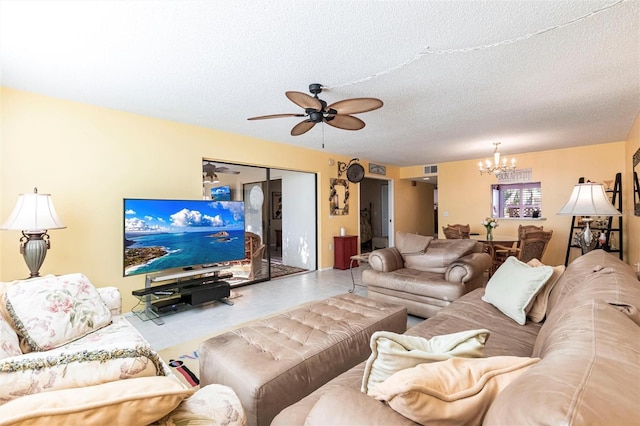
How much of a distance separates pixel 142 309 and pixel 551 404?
419 cm

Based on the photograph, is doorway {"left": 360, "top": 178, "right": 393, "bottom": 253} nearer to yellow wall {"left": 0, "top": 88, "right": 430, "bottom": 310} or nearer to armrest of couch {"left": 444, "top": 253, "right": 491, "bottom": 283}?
armrest of couch {"left": 444, "top": 253, "right": 491, "bottom": 283}

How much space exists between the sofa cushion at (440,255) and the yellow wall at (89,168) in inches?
125

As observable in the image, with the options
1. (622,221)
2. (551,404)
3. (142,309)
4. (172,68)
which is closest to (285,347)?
(551,404)

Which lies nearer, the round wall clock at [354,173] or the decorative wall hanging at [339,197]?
the decorative wall hanging at [339,197]

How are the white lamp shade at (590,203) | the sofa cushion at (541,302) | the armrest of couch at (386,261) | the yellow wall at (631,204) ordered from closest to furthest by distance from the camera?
1. the sofa cushion at (541,302)
2. the white lamp shade at (590,203)
3. the armrest of couch at (386,261)
4. the yellow wall at (631,204)

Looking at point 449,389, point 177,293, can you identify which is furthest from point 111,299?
point 449,389

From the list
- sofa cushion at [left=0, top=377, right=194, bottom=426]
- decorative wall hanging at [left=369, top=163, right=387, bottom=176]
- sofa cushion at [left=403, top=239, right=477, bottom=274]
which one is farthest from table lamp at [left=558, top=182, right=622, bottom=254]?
decorative wall hanging at [left=369, top=163, right=387, bottom=176]

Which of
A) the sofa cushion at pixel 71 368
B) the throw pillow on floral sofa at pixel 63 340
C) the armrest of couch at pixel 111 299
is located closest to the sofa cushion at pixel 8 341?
the throw pillow on floral sofa at pixel 63 340

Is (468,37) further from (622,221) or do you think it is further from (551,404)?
(622,221)

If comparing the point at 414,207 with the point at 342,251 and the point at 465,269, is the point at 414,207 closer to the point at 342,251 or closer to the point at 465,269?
the point at 342,251

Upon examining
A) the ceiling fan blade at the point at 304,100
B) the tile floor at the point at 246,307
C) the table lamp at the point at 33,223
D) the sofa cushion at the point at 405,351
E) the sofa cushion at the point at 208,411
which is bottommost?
the tile floor at the point at 246,307

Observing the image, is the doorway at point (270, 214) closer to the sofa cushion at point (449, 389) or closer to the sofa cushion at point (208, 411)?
the sofa cushion at point (208, 411)

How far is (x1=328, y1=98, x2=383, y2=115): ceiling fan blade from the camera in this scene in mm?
2438

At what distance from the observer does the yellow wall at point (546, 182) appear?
212 inches
